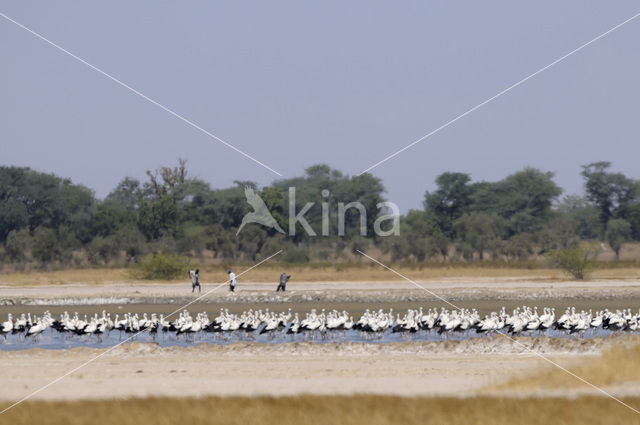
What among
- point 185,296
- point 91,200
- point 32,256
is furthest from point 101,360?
point 91,200

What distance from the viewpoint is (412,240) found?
251ft

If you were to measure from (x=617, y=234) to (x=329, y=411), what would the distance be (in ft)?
229

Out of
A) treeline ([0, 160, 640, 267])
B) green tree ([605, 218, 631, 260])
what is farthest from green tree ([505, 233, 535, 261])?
green tree ([605, 218, 631, 260])

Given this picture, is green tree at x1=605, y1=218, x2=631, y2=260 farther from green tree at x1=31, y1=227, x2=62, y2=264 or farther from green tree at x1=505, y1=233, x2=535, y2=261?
green tree at x1=31, y1=227, x2=62, y2=264

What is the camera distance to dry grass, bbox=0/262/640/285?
55938 mm

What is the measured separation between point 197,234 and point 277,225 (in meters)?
6.57

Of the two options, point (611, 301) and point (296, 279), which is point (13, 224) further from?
point (611, 301)

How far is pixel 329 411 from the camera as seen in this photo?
669 inches

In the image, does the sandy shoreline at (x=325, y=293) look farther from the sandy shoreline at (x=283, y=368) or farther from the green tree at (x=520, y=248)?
the green tree at (x=520, y=248)

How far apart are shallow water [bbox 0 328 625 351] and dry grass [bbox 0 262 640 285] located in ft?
80.7

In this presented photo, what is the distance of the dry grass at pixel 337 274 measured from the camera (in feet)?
184

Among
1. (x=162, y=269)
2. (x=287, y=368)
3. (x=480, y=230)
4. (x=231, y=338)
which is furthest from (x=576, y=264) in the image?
(x=287, y=368)

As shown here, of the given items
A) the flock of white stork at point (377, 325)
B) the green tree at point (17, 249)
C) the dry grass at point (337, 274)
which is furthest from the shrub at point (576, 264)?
the green tree at point (17, 249)

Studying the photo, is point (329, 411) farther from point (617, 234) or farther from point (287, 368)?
point (617, 234)
